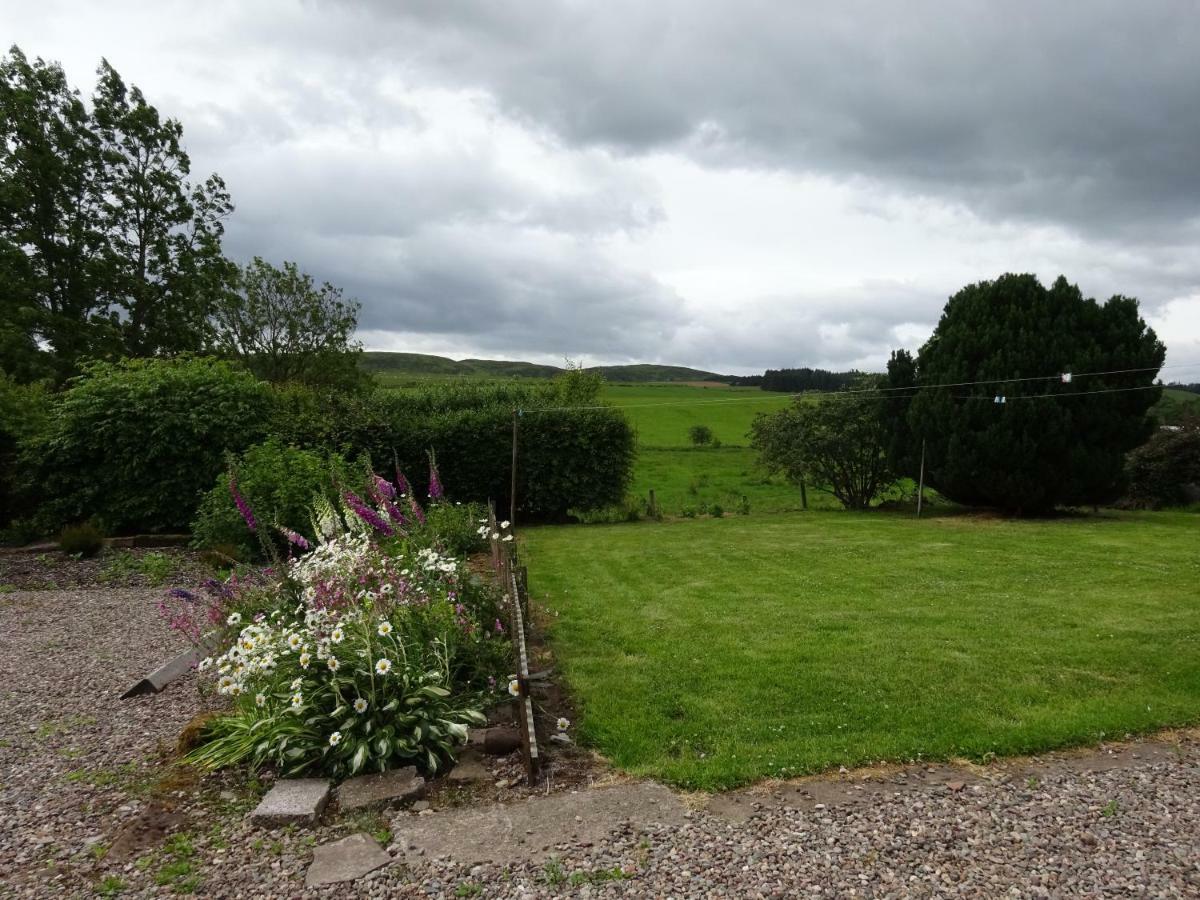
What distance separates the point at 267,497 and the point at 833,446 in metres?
13.7

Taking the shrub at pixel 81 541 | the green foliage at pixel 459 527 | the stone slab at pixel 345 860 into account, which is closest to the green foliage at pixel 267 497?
the green foliage at pixel 459 527

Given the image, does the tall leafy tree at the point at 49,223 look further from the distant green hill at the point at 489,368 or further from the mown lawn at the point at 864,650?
the distant green hill at the point at 489,368

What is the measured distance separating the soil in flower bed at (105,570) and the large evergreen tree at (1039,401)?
48.0 ft

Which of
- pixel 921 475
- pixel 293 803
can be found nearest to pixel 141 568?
pixel 293 803

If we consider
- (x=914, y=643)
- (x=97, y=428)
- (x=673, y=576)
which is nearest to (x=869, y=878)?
(x=914, y=643)

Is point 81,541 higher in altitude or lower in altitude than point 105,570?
higher

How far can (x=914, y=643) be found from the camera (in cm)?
619

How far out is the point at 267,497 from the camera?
10.2 m

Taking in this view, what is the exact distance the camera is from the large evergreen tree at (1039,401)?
15.3 metres

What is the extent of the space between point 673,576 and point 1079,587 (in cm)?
490

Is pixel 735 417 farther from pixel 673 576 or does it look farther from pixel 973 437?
pixel 673 576

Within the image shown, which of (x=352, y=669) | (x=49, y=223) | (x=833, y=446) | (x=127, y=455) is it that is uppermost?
(x=49, y=223)

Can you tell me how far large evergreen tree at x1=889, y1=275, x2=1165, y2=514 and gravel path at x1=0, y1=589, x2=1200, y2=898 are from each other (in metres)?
12.4

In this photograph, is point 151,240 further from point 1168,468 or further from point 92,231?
point 1168,468
